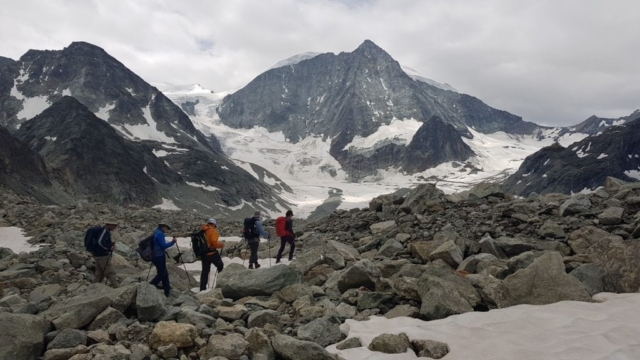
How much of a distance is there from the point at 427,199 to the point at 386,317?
13176mm

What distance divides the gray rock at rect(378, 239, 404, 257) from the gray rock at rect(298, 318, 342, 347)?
293 inches

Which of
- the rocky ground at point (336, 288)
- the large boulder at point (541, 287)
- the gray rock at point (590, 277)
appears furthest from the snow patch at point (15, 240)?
the gray rock at point (590, 277)

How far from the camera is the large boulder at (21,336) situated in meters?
6.60

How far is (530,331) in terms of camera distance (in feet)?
23.0

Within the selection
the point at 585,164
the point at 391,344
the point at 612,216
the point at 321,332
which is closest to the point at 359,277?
the point at 321,332

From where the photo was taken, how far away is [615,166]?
5472 inches

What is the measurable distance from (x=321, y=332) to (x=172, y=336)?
2584 millimetres

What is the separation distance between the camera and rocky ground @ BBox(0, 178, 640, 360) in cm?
683

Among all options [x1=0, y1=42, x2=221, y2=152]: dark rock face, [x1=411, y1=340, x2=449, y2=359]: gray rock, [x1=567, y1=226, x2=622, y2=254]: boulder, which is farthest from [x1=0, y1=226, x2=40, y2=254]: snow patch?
[x1=0, y1=42, x2=221, y2=152]: dark rock face

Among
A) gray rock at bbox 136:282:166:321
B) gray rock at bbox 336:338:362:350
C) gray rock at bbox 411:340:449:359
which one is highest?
gray rock at bbox 136:282:166:321

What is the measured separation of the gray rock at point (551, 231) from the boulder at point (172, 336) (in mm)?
11849

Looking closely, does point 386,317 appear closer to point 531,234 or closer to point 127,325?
point 127,325

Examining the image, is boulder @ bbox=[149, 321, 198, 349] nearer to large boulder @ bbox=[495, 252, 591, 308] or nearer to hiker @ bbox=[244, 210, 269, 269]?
large boulder @ bbox=[495, 252, 591, 308]

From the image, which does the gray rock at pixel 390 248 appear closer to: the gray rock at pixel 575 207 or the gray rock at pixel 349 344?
the gray rock at pixel 575 207
